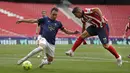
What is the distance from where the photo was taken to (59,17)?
5209cm

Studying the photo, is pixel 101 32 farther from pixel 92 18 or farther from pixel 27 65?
pixel 27 65

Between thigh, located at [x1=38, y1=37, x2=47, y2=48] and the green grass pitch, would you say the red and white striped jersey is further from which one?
thigh, located at [x1=38, y1=37, x2=47, y2=48]

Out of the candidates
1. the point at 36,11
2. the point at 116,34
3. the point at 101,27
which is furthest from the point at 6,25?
the point at 101,27

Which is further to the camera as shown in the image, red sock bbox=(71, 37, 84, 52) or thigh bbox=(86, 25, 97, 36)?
red sock bbox=(71, 37, 84, 52)

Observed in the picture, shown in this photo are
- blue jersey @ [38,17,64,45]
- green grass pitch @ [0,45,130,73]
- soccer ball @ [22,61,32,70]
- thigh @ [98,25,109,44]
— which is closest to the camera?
soccer ball @ [22,61,32,70]

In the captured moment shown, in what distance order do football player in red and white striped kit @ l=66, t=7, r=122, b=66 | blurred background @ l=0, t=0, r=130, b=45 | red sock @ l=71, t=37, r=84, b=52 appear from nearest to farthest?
football player in red and white striped kit @ l=66, t=7, r=122, b=66, red sock @ l=71, t=37, r=84, b=52, blurred background @ l=0, t=0, r=130, b=45

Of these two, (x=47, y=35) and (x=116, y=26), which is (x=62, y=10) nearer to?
(x=116, y=26)

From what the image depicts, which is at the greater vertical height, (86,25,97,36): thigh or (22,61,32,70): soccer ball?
(86,25,97,36): thigh

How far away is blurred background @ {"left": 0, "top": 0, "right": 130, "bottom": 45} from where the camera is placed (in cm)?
4481

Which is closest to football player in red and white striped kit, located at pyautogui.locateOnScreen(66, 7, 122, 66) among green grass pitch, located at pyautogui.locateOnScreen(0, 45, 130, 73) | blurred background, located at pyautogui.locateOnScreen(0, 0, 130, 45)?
green grass pitch, located at pyautogui.locateOnScreen(0, 45, 130, 73)

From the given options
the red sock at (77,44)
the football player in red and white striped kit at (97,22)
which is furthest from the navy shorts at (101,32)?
the red sock at (77,44)

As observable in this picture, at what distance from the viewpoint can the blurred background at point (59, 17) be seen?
44812mm

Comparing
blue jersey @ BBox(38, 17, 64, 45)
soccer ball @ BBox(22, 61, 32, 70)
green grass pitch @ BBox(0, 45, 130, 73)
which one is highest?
blue jersey @ BBox(38, 17, 64, 45)

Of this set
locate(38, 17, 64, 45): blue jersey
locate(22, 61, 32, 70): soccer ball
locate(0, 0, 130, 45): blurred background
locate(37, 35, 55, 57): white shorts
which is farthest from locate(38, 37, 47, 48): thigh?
locate(0, 0, 130, 45): blurred background
